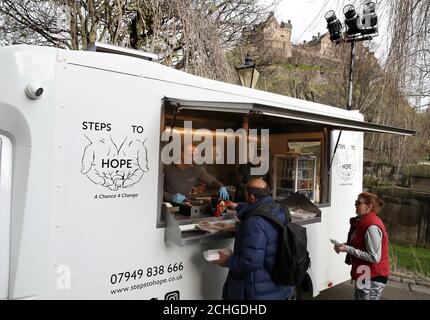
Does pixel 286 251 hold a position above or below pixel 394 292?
above

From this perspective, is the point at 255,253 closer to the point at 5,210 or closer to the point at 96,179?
the point at 96,179

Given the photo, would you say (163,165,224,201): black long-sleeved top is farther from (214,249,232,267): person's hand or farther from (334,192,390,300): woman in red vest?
(334,192,390,300): woman in red vest

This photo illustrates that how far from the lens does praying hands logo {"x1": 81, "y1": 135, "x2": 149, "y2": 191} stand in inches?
106

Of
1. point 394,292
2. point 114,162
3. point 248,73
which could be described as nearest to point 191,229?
point 114,162

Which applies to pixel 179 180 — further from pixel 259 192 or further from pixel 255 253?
pixel 255 253

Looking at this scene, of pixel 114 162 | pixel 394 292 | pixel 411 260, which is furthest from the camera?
pixel 411 260

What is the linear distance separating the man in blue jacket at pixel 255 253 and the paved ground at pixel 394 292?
3268 millimetres

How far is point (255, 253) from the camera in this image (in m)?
2.88

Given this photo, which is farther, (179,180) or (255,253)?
(179,180)

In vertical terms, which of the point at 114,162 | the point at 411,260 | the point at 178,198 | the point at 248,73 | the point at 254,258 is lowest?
the point at 411,260

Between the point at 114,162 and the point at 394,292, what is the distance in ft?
18.9

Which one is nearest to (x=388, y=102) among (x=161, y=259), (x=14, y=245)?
(x=161, y=259)

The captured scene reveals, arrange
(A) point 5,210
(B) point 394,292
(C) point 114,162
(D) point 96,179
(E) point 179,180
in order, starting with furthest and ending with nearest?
(B) point 394,292
(E) point 179,180
(C) point 114,162
(D) point 96,179
(A) point 5,210

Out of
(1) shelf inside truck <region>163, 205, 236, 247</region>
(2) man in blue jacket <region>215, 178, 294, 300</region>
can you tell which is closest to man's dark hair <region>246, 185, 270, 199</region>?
(2) man in blue jacket <region>215, 178, 294, 300</region>
